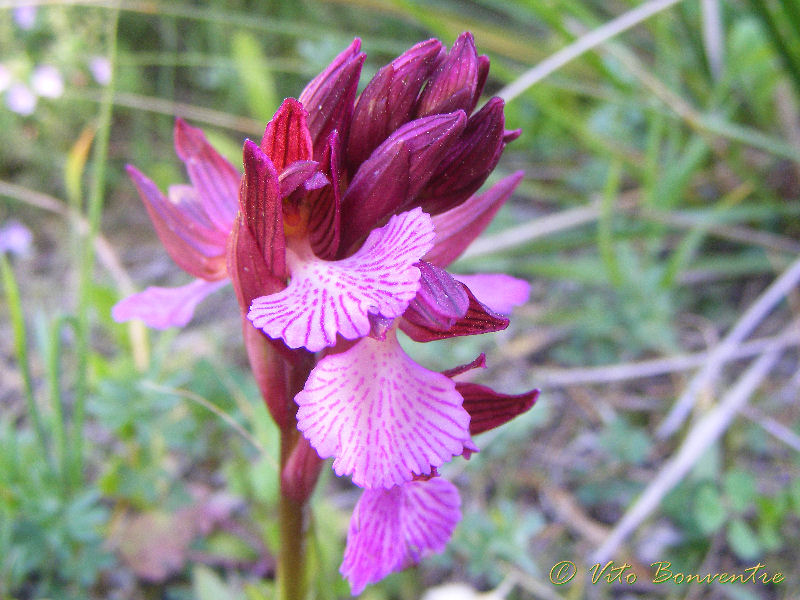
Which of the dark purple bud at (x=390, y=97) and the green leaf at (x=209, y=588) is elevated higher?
the dark purple bud at (x=390, y=97)

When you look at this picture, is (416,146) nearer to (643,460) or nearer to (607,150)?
(643,460)

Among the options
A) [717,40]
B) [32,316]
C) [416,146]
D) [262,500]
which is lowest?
[262,500]

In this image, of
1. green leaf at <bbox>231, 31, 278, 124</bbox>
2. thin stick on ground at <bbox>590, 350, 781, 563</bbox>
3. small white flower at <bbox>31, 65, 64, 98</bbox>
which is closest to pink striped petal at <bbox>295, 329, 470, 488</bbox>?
thin stick on ground at <bbox>590, 350, 781, 563</bbox>

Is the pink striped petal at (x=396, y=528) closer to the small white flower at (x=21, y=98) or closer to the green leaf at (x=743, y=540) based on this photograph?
the green leaf at (x=743, y=540)

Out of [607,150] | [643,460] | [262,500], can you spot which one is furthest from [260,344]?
[607,150]

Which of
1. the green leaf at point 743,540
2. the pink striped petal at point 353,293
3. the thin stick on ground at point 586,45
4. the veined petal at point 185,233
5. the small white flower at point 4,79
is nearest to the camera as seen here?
the pink striped petal at point 353,293

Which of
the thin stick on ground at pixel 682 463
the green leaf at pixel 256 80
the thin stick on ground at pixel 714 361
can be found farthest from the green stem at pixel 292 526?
the green leaf at pixel 256 80

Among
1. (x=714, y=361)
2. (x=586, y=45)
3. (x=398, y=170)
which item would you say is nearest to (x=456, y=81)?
(x=398, y=170)
